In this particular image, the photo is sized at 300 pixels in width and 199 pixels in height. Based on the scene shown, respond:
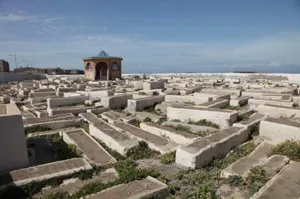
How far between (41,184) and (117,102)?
771 cm

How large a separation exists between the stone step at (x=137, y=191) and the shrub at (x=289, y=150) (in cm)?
305

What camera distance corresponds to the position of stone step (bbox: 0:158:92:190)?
4.09 m

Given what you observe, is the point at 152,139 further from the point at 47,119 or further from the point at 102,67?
the point at 102,67

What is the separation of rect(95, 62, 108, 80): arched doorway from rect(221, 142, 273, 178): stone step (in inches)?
977

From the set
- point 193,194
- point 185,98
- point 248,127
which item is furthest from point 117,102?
point 193,194

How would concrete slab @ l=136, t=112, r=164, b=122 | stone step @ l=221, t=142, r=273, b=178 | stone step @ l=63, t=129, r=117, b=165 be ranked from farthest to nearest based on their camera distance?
concrete slab @ l=136, t=112, r=164, b=122
stone step @ l=63, t=129, r=117, b=165
stone step @ l=221, t=142, r=273, b=178

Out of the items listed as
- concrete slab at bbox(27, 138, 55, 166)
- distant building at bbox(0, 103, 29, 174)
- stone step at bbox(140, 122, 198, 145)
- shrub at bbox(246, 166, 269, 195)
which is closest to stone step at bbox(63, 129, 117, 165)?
concrete slab at bbox(27, 138, 55, 166)

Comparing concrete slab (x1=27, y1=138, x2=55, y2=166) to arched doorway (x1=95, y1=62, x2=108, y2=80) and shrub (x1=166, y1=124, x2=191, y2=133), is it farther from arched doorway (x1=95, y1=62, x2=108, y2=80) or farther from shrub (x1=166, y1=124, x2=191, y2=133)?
arched doorway (x1=95, y1=62, x2=108, y2=80)

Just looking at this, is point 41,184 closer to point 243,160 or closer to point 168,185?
point 168,185

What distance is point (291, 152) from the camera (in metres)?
5.01

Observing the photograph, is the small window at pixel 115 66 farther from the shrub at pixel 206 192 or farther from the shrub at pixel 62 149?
the shrub at pixel 206 192

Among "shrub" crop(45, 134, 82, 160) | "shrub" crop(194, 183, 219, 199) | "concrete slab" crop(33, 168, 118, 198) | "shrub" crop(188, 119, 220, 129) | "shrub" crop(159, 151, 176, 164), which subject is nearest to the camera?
"shrub" crop(194, 183, 219, 199)

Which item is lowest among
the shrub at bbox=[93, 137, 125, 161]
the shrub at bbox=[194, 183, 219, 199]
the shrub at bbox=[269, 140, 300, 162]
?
the shrub at bbox=[93, 137, 125, 161]

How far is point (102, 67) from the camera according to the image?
2952cm
